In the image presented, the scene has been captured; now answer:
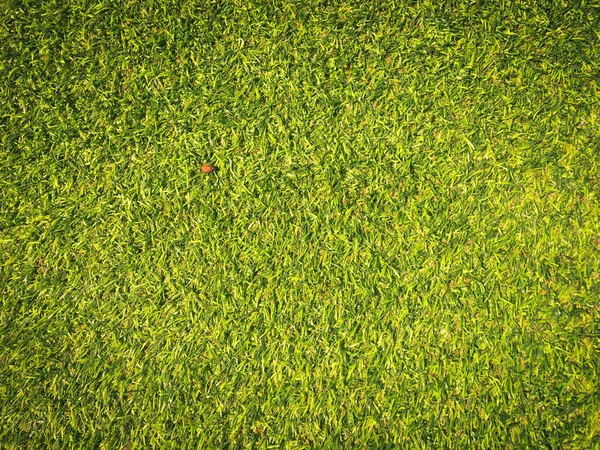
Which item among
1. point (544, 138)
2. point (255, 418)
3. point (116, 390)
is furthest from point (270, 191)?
point (544, 138)

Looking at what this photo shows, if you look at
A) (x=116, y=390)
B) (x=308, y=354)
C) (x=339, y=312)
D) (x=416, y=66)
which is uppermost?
(x=416, y=66)

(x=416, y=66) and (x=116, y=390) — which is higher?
(x=416, y=66)

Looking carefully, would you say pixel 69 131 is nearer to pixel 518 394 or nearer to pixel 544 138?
pixel 544 138

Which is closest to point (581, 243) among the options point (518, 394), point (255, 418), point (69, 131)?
point (518, 394)

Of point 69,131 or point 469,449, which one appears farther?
point 69,131

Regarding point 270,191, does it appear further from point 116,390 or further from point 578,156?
point 578,156

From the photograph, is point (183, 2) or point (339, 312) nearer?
point (339, 312)
